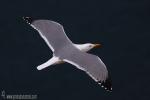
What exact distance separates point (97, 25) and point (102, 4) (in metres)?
1.19

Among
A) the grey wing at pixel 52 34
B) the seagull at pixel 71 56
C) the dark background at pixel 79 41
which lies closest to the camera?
the seagull at pixel 71 56

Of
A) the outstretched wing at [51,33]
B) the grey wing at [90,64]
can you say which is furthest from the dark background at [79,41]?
the grey wing at [90,64]

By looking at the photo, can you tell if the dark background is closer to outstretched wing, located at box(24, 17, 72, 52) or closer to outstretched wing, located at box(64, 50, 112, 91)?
outstretched wing, located at box(24, 17, 72, 52)

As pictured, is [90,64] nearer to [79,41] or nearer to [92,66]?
[92,66]

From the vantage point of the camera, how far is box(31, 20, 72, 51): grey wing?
2248 cm

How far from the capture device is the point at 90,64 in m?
21.1

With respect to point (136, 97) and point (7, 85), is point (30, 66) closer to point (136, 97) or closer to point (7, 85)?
point (7, 85)

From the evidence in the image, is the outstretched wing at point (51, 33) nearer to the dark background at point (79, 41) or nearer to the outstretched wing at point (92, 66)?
the outstretched wing at point (92, 66)

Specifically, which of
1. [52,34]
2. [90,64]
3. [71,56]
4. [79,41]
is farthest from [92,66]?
[79,41]

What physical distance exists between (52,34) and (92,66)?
2303 millimetres

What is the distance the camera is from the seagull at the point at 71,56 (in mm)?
20828

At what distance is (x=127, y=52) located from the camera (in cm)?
2602

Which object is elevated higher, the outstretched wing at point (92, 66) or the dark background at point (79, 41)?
the dark background at point (79, 41)

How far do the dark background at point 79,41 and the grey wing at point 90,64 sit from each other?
137 inches
